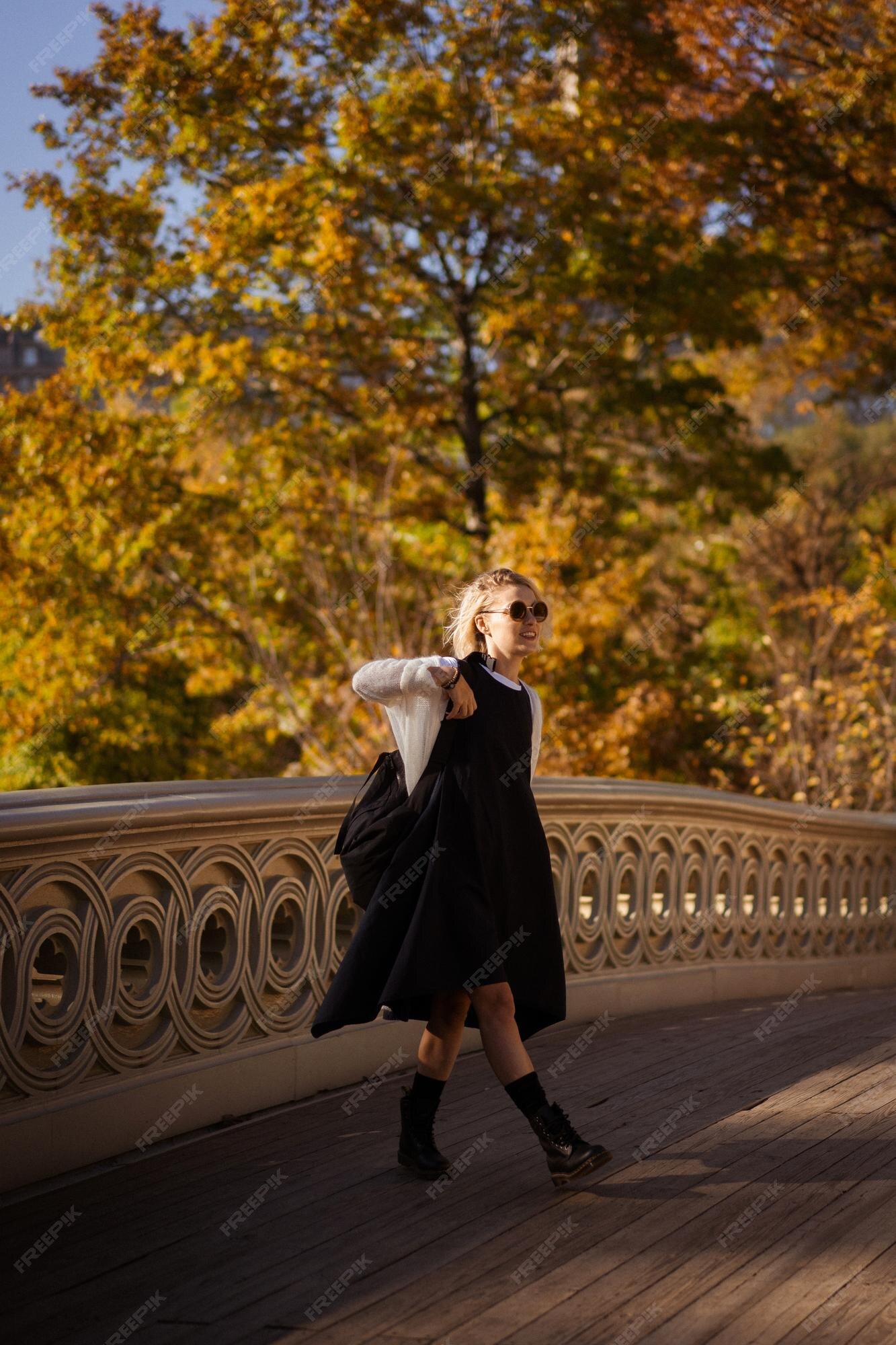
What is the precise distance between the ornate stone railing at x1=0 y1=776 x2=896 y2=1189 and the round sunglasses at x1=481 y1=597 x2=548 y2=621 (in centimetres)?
127

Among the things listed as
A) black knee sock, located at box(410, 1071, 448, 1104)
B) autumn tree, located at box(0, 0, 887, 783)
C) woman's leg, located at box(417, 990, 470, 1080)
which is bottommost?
black knee sock, located at box(410, 1071, 448, 1104)

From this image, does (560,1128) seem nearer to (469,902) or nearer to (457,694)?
(469,902)

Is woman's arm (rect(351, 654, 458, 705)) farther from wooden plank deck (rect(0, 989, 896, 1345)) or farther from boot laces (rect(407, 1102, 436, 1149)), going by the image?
wooden plank deck (rect(0, 989, 896, 1345))

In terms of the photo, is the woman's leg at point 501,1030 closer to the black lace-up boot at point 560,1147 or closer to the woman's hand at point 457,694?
A: the black lace-up boot at point 560,1147

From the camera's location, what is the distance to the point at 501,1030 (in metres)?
4.17

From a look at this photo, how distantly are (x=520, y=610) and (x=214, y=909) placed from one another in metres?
1.57

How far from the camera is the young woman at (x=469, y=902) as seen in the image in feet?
13.3

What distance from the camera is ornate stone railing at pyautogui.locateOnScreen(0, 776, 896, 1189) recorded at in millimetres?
4254

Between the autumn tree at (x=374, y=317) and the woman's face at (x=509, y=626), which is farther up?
the autumn tree at (x=374, y=317)

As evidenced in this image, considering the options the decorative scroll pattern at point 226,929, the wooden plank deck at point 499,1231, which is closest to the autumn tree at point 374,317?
the decorative scroll pattern at point 226,929

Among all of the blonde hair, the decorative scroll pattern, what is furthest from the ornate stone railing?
the blonde hair

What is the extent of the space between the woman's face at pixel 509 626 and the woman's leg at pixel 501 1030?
39.3 inches

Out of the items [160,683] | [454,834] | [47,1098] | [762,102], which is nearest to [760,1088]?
[454,834]


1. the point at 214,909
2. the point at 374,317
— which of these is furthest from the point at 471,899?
the point at 374,317
